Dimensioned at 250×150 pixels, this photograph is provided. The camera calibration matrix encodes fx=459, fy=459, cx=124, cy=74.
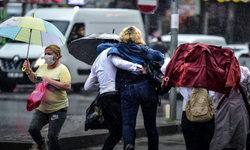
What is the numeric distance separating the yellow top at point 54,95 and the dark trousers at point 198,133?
5.48ft

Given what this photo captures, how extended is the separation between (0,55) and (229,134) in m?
9.38

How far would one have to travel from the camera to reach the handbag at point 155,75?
5.10 meters

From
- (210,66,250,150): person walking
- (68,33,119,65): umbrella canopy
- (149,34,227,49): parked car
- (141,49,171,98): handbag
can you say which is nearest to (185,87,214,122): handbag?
(210,66,250,150): person walking

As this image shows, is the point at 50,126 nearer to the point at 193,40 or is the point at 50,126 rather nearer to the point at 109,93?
the point at 109,93

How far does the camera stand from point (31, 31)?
Result: 6055mm

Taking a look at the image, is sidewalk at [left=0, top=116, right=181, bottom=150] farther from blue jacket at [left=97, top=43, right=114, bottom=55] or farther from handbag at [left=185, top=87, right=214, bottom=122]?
handbag at [left=185, top=87, right=214, bottom=122]

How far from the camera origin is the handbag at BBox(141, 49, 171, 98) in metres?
5.10

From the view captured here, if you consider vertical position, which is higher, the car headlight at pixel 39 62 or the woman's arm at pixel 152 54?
the woman's arm at pixel 152 54

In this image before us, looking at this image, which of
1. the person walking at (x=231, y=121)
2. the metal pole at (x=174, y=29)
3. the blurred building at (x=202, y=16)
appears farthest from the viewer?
the blurred building at (x=202, y=16)

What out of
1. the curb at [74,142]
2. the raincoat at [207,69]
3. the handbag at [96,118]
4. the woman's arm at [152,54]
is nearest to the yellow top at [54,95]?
the handbag at [96,118]

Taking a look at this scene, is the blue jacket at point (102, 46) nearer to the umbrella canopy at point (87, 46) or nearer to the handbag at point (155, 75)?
the umbrella canopy at point (87, 46)

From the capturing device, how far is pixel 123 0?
85.1ft

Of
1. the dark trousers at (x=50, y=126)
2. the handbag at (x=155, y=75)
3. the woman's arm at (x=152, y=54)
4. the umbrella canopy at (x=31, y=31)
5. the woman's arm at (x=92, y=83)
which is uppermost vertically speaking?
the umbrella canopy at (x=31, y=31)

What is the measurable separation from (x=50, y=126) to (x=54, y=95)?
14.9 inches
